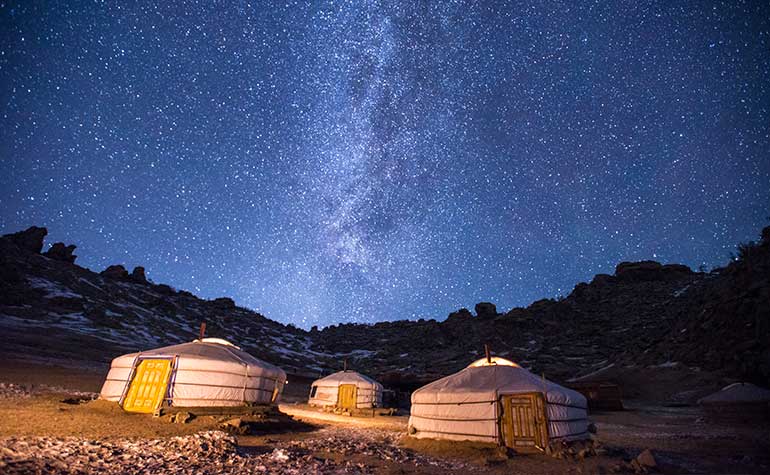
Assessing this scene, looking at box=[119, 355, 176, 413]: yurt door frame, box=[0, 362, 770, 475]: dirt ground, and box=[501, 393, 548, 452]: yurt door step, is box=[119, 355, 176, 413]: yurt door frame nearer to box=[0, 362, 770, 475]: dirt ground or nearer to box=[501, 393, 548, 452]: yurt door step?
box=[0, 362, 770, 475]: dirt ground

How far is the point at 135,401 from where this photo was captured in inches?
504

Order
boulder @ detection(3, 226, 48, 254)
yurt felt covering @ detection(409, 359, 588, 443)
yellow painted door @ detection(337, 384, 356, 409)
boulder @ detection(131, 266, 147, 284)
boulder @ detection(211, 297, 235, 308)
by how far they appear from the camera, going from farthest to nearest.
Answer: boulder @ detection(211, 297, 235, 308)
boulder @ detection(131, 266, 147, 284)
boulder @ detection(3, 226, 48, 254)
yellow painted door @ detection(337, 384, 356, 409)
yurt felt covering @ detection(409, 359, 588, 443)

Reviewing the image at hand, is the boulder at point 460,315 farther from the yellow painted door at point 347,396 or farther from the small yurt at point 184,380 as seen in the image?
the small yurt at point 184,380

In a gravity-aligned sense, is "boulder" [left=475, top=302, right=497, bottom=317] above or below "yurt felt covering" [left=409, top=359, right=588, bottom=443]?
above

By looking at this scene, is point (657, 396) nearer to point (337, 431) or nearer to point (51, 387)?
point (337, 431)

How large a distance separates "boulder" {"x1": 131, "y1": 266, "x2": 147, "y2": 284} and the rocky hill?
0.77 ft

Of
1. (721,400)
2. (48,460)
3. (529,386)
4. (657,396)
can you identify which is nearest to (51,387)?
(48,460)

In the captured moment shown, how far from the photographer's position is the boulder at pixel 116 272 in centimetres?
5650

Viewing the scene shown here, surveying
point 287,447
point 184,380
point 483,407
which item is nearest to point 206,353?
point 184,380

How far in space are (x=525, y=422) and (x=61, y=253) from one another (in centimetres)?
6303

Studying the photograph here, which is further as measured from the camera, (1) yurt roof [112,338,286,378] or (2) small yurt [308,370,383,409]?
(2) small yurt [308,370,383,409]

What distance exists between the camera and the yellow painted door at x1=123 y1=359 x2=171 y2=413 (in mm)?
12508

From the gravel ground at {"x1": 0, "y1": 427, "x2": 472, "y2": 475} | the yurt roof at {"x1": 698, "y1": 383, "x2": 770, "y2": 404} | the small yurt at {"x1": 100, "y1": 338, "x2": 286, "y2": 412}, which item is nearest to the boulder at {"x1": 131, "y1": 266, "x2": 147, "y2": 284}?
the small yurt at {"x1": 100, "y1": 338, "x2": 286, "y2": 412}

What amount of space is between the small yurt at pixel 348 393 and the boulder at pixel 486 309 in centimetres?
3854
